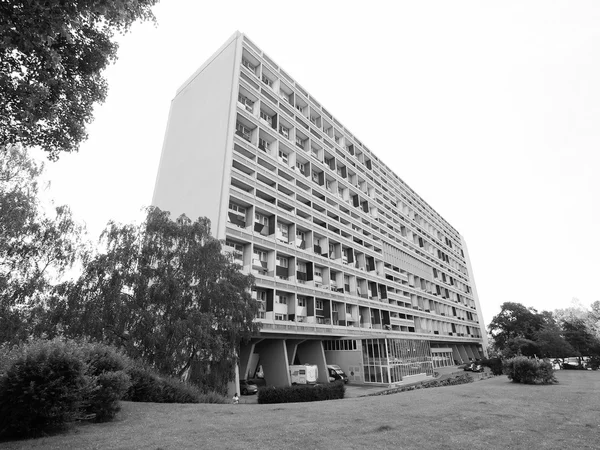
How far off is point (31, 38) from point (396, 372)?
45.5 metres

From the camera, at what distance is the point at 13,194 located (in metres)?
20.2

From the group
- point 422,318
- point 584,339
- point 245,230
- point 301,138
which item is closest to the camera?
point 245,230

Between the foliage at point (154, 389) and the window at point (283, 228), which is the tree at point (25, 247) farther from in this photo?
the window at point (283, 228)

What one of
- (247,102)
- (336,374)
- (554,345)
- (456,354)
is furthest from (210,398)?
(456,354)

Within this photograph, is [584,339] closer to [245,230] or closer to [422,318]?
[422,318]

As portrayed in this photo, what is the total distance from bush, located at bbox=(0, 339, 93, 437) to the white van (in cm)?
2697

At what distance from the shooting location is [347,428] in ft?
35.7

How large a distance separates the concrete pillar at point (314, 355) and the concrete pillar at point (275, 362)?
6.80 metres

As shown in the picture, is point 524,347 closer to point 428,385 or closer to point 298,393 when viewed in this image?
point 428,385

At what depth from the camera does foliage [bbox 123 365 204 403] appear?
1584 centimetres

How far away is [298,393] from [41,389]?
18.1m

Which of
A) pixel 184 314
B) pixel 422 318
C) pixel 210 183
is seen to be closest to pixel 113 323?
pixel 184 314

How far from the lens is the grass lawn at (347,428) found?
9016 mm

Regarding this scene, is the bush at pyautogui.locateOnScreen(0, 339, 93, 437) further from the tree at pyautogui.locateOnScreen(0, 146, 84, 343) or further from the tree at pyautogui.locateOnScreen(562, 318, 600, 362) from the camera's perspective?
the tree at pyautogui.locateOnScreen(562, 318, 600, 362)
